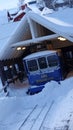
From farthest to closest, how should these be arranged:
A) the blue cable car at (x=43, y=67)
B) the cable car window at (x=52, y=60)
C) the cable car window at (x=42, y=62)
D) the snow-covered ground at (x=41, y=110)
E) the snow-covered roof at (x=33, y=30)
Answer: the cable car window at (x=42, y=62) < the cable car window at (x=52, y=60) < the blue cable car at (x=43, y=67) < the snow-covered roof at (x=33, y=30) < the snow-covered ground at (x=41, y=110)

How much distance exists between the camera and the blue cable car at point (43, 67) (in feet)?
62.7

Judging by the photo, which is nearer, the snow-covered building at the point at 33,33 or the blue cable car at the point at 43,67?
the snow-covered building at the point at 33,33

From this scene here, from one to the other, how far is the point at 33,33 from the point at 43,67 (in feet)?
6.32

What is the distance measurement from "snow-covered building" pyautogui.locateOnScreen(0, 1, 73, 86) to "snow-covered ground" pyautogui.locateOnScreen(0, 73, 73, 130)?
238cm

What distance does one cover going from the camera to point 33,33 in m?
19.0

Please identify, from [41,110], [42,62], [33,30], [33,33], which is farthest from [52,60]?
[41,110]

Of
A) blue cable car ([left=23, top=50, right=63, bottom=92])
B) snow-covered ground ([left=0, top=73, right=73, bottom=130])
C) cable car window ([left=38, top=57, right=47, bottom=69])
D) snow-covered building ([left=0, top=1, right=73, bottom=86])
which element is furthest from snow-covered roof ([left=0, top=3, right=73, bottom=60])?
snow-covered ground ([left=0, top=73, right=73, bottom=130])

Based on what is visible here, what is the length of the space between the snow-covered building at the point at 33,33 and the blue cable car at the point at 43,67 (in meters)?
0.84

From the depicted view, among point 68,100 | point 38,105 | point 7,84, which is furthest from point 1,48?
point 68,100

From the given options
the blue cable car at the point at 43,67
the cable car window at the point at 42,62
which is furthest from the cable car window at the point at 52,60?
the cable car window at the point at 42,62

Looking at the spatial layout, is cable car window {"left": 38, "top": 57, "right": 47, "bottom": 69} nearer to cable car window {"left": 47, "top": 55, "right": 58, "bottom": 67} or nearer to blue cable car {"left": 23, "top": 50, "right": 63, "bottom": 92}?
blue cable car {"left": 23, "top": 50, "right": 63, "bottom": 92}

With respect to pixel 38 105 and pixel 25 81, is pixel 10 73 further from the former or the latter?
pixel 38 105

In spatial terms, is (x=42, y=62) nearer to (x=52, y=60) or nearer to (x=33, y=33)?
(x=52, y=60)

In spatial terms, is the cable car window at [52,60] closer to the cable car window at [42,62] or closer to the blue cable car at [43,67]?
the blue cable car at [43,67]
